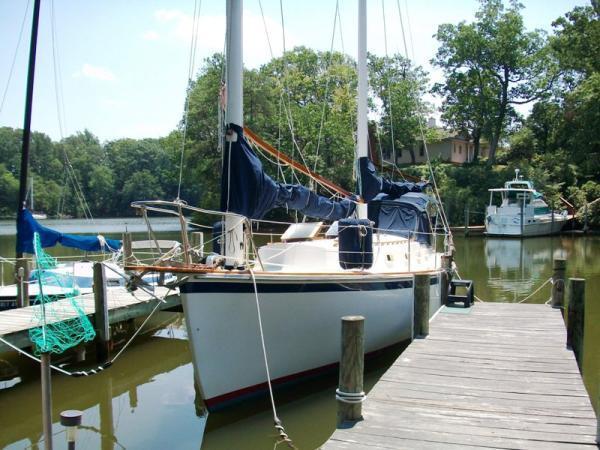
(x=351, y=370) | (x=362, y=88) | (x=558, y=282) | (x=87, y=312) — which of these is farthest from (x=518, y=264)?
(x=351, y=370)

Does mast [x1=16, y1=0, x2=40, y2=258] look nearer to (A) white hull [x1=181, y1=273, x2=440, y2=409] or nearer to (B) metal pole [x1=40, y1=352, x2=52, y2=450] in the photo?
(A) white hull [x1=181, y1=273, x2=440, y2=409]

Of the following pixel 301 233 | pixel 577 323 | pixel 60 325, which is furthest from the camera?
pixel 301 233

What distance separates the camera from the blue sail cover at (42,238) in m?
11.7

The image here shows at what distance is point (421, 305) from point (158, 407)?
4.48m

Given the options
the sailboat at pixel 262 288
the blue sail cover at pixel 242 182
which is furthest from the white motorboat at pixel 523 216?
the blue sail cover at pixel 242 182

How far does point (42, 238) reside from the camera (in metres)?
12.2

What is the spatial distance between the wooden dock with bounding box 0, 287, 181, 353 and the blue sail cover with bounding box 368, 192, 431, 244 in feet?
16.1

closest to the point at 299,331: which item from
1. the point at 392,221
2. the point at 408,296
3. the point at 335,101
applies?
the point at 408,296

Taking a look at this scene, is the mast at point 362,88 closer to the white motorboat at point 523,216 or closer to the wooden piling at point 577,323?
the wooden piling at point 577,323

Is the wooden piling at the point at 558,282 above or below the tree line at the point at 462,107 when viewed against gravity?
below

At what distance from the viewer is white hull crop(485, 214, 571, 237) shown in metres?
36.6

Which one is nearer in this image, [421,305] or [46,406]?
[46,406]

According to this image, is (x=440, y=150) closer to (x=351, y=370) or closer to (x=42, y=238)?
(x=42, y=238)

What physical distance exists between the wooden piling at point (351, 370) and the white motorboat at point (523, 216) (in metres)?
33.7
